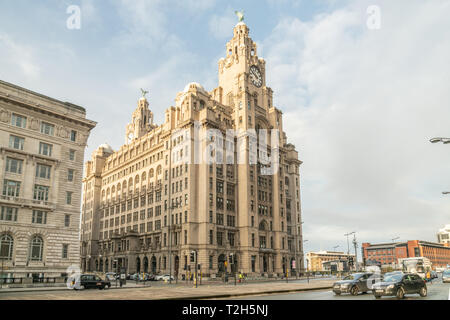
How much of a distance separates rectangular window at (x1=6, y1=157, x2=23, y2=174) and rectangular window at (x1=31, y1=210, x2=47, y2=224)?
234 inches

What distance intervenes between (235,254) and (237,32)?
62326mm

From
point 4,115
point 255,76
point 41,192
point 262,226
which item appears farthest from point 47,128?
point 255,76

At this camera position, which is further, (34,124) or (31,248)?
(34,124)

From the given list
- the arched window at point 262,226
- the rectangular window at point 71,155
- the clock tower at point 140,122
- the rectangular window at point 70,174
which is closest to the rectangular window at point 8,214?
the rectangular window at point 70,174

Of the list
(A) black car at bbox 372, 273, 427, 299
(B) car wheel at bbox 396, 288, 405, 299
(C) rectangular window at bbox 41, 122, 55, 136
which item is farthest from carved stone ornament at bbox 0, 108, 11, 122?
(B) car wheel at bbox 396, 288, 405, 299

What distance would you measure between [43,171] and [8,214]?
7.38m

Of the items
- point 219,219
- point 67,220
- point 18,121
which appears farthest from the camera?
point 219,219

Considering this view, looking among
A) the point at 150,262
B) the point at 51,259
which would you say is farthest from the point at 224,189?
the point at 51,259

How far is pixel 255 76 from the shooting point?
104 metres

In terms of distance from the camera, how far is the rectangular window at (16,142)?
4959 cm

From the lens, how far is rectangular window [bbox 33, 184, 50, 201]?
5072cm

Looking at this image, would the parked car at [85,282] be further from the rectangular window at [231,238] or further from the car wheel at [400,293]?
the rectangular window at [231,238]

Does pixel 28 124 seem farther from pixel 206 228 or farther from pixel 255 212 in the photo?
pixel 255 212

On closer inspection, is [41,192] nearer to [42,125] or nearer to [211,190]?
[42,125]
